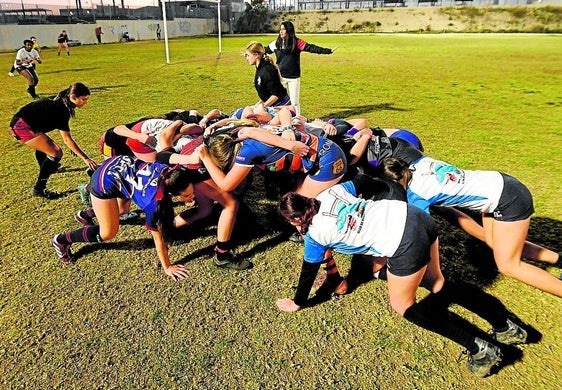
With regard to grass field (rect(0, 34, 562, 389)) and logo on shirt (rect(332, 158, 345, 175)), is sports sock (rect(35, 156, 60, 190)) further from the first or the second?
logo on shirt (rect(332, 158, 345, 175))

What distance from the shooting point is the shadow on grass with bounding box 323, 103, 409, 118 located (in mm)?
12273

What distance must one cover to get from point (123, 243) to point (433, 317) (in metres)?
4.09

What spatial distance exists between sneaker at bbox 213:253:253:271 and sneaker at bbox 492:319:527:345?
2790 mm

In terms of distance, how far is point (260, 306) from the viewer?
13.9 ft

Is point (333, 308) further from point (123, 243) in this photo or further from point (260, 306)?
point (123, 243)

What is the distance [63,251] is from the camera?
192 inches

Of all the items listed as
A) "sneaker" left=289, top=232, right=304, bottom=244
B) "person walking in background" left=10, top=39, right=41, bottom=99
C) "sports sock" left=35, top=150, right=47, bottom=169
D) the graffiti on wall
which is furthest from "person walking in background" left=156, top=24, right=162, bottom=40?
"sneaker" left=289, top=232, right=304, bottom=244

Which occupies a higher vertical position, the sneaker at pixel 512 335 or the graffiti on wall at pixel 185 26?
the graffiti on wall at pixel 185 26

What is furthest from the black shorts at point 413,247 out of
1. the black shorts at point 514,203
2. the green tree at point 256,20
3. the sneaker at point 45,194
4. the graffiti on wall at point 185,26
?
the green tree at point 256,20

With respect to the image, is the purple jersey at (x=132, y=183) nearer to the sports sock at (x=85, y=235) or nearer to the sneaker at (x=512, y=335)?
the sports sock at (x=85, y=235)

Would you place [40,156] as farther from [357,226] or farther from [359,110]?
[359,110]

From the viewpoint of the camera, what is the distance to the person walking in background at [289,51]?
888 cm

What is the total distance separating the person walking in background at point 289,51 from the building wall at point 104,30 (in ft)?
126

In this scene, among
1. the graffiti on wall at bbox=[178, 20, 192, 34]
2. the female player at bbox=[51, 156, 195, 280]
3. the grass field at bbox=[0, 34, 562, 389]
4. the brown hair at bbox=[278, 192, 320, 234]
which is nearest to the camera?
the brown hair at bbox=[278, 192, 320, 234]
